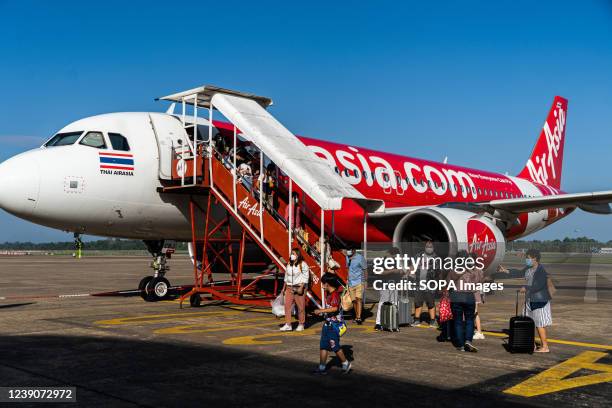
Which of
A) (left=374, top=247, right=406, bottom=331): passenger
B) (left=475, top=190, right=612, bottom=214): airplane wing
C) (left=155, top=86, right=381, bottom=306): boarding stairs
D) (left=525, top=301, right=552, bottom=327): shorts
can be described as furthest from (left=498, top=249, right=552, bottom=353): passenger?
(left=475, top=190, right=612, bottom=214): airplane wing

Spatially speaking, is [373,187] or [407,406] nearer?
[407,406]

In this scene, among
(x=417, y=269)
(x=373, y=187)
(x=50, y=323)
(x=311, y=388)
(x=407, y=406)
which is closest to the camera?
(x=407, y=406)

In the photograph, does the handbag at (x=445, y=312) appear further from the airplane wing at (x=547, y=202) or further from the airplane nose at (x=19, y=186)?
the airplane nose at (x=19, y=186)

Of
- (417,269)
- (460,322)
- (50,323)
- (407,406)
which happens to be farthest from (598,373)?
(50,323)

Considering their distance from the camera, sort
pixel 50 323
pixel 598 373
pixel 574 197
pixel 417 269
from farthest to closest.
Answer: pixel 574 197 < pixel 417 269 < pixel 50 323 < pixel 598 373

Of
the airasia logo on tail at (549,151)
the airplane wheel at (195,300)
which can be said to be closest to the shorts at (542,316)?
the airplane wheel at (195,300)

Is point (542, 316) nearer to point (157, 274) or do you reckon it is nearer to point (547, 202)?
point (547, 202)

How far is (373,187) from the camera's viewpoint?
1741cm

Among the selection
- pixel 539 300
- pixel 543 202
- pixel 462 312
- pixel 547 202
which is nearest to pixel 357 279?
pixel 462 312

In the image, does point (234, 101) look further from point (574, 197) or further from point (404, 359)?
point (574, 197)

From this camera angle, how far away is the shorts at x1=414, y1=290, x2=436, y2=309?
11062 mm

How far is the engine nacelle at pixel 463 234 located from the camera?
493 inches

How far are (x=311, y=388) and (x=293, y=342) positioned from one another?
9.23 ft

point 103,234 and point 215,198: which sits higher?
point 215,198
